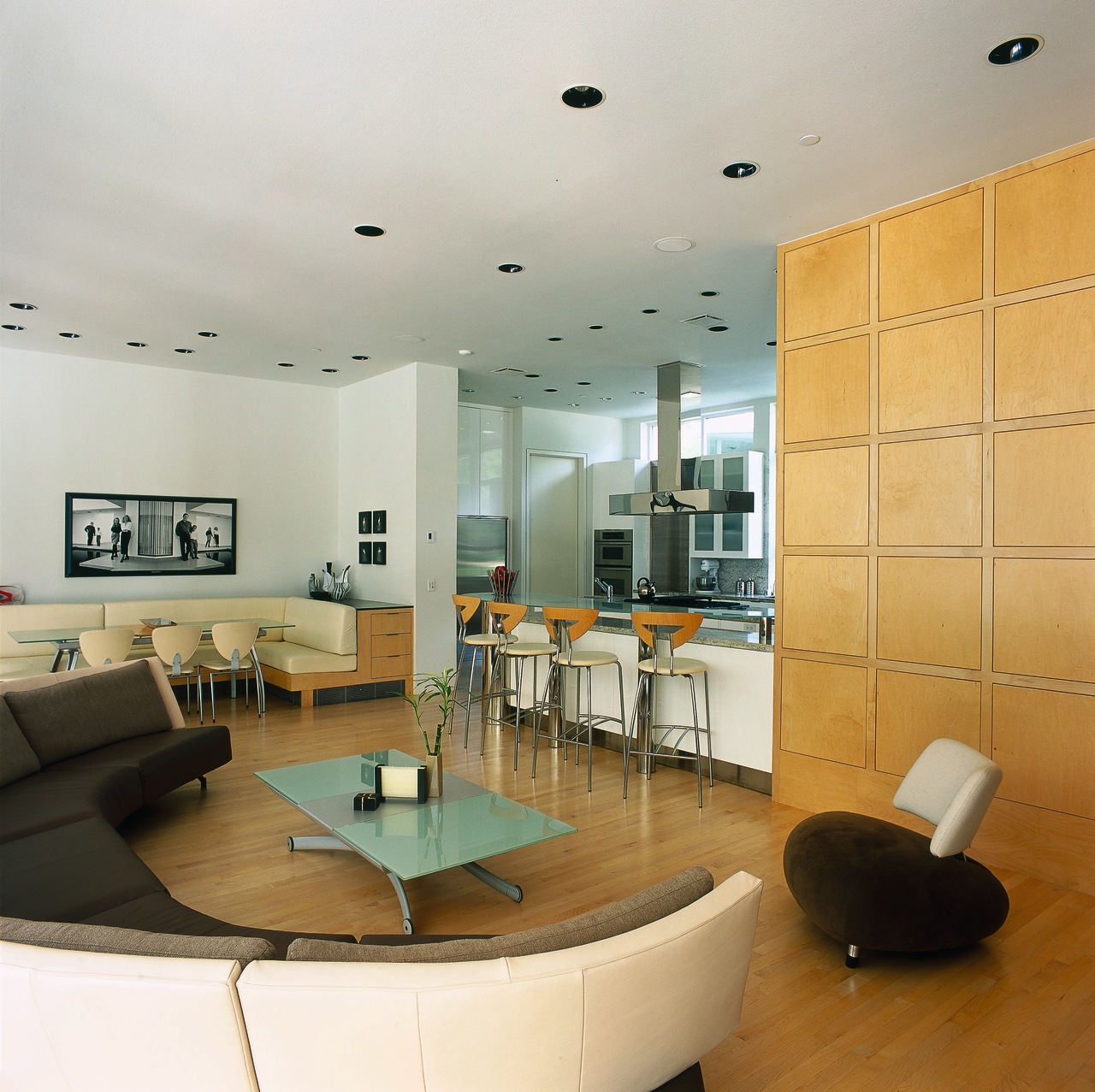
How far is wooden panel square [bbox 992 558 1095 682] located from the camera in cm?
325

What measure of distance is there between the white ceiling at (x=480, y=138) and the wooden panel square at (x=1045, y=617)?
1759 millimetres

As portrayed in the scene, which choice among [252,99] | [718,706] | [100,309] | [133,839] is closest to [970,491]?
[718,706]

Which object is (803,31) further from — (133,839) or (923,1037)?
(133,839)

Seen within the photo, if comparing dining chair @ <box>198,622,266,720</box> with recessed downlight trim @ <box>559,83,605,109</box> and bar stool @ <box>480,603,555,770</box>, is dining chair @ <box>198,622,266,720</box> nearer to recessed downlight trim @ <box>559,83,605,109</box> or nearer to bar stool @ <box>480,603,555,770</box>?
bar stool @ <box>480,603,555,770</box>

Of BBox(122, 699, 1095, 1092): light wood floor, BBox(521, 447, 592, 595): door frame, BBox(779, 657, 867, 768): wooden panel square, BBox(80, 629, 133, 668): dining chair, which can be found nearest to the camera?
BBox(122, 699, 1095, 1092): light wood floor

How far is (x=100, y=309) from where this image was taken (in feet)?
18.8

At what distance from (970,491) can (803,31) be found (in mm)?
2066

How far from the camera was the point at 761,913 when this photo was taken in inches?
122

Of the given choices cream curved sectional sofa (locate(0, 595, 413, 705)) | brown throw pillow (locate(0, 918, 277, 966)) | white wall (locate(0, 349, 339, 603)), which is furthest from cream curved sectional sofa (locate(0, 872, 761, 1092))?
white wall (locate(0, 349, 339, 603))

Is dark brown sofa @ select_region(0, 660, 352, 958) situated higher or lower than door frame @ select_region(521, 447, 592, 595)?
lower

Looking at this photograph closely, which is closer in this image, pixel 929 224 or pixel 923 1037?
pixel 923 1037

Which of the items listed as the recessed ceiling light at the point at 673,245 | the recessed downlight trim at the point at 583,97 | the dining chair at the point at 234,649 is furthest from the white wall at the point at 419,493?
the recessed downlight trim at the point at 583,97

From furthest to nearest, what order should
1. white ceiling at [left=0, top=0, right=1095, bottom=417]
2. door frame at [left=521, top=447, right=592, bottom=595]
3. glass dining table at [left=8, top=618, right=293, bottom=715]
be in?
door frame at [left=521, top=447, right=592, bottom=595] < glass dining table at [left=8, top=618, right=293, bottom=715] < white ceiling at [left=0, top=0, right=1095, bottom=417]

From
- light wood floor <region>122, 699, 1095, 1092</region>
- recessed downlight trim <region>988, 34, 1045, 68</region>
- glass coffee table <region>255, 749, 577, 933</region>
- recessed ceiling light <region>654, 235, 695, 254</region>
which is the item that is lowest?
light wood floor <region>122, 699, 1095, 1092</region>
